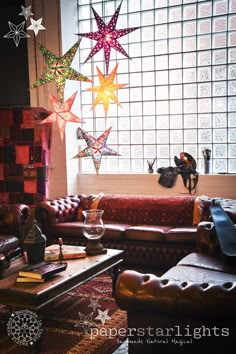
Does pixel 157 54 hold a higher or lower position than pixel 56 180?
higher

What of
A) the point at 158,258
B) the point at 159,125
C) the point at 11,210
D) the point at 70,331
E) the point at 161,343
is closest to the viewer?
the point at 161,343

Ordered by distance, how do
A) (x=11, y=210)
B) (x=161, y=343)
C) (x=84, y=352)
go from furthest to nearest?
1. (x=11, y=210)
2. (x=84, y=352)
3. (x=161, y=343)

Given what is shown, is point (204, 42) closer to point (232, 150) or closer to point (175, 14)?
point (175, 14)

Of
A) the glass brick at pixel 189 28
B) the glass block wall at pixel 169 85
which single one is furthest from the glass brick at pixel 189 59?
the glass brick at pixel 189 28

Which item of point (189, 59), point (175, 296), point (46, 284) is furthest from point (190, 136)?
point (175, 296)

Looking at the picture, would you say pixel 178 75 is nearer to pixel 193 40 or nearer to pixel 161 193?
pixel 193 40

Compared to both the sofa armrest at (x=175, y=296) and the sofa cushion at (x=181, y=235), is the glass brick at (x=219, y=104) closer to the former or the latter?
the sofa cushion at (x=181, y=235)

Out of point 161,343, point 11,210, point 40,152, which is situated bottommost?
point 161,343

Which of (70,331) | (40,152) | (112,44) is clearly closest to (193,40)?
(112,44)

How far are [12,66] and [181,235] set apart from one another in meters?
3.58

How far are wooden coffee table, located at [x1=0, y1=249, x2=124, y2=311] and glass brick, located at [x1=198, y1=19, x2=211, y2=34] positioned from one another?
3.36 metres

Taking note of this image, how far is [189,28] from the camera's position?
5586mm

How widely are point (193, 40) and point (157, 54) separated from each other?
0.51m

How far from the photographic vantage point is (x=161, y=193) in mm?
5602
